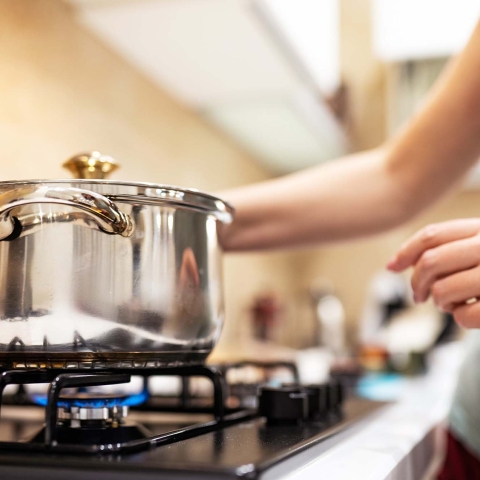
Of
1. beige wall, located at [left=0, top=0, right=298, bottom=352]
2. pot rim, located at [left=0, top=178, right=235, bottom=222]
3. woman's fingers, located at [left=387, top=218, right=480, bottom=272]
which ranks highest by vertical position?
beige wall, located at [left=0, top=0, right=298, bottom=352]

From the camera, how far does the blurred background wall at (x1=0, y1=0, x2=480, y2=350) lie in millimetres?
939

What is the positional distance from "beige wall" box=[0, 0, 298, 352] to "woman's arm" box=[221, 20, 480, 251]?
291 millimetres

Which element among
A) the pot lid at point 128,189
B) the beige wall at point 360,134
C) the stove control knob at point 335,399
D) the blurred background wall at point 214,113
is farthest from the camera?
the beige wall at point 360,134

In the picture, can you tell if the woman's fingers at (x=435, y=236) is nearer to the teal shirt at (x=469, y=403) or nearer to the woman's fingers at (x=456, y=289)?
the woman's fingers at (x=456, y=289)

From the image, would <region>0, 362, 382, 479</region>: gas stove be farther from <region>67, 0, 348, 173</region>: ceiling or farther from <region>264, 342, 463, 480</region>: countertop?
<region>67, 0, 348, 173</region>: ceiling

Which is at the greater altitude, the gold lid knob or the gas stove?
the gold lid knob

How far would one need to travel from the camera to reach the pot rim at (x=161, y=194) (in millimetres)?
465

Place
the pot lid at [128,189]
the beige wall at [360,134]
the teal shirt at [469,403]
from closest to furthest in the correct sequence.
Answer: the pot lid at [128,189] < the teal shirt at [469,403] < the beige wall at [360,134]

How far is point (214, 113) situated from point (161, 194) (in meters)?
1.04

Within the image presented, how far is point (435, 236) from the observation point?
1.97ft

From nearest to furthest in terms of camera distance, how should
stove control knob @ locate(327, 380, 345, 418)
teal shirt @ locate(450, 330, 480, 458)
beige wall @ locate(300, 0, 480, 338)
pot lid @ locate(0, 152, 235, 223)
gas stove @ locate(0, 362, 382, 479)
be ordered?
gas stove @ locate(0, 362, 382, 479)
pot lid @ locate(0, 152, 235, 223)
stove control knob @ locate(327, 380, 345, 418)
teal shirt @ locate(450, 330, 480, 458)
beige wall @ locate(300, 0, 480, 338)

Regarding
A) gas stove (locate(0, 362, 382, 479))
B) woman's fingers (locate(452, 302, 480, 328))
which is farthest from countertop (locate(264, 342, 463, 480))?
woman's fingers (locate(452, 302, 480, 328))

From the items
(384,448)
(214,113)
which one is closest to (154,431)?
(384,448)

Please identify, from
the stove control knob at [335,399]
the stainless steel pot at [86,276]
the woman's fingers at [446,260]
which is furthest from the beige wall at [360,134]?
the stainless steel pot at [86,276]
